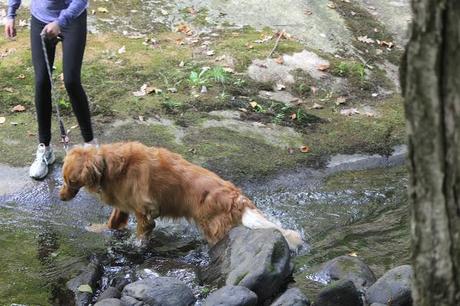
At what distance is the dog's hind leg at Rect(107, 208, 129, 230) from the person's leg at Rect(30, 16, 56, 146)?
131 centimetres

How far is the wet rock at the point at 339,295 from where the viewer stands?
4.68 m

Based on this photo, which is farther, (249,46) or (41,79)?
(249,46)

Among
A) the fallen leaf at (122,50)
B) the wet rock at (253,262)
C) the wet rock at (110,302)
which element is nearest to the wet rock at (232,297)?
the wet rock at (253,262)

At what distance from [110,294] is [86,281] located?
31 cm

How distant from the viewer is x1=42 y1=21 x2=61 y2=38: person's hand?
19.0 feet

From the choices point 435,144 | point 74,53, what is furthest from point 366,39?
point 435,144

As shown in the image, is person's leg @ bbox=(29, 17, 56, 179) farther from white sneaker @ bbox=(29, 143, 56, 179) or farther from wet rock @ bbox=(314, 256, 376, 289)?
wet rock @ bbox=(314, 256, 376, 289)

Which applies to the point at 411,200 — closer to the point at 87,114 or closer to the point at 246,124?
the point at 87,114

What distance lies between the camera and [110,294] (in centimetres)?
493

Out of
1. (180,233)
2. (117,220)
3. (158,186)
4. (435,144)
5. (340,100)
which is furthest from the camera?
(340,100)

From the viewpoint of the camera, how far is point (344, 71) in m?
9.47

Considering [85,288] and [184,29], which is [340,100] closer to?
[184,29]

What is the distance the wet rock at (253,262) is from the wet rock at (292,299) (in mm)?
253

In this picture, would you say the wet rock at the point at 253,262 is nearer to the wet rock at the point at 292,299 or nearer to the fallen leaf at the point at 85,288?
the wet rock at the point at 292,299
